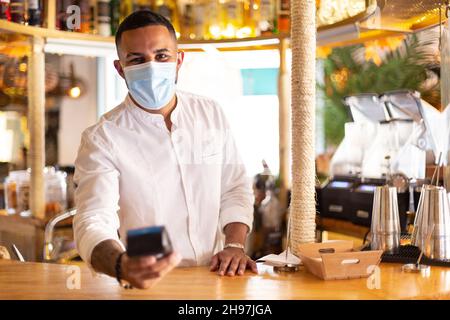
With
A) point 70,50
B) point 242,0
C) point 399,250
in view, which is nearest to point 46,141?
point 70,50

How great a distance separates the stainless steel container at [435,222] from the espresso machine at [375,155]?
0.70 meters

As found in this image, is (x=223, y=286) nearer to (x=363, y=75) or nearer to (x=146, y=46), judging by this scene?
(x=146, y=46)

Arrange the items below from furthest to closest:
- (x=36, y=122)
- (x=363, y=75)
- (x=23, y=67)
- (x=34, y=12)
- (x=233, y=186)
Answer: (x=363, y=75) → (x=23, y=67) → (x=36, y=122) → (x=34, y=12) → (x=233, y=186)

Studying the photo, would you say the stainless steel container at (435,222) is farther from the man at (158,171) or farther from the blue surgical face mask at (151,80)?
the blue surgical face mask at (151,80)

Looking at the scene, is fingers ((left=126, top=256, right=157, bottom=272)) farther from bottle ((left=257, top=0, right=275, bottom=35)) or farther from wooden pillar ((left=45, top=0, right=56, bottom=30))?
bottle ((left=257, top=0, right=275, bottom=35))

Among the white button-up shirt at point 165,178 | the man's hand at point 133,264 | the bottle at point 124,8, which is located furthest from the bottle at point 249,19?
the man's hand at point 133,264

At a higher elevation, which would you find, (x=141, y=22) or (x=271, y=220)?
(x=141, y=22)

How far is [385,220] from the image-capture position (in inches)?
53.2

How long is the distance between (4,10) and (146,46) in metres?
1.01

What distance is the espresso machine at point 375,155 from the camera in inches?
84.1

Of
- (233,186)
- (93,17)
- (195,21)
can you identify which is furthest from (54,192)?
(233,186)

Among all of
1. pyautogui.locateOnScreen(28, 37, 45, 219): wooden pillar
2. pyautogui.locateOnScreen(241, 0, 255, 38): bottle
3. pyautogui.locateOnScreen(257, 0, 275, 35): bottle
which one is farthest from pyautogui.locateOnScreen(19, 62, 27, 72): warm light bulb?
pyautogui.locateOnScreen(257, 0, 275, 35): bottle

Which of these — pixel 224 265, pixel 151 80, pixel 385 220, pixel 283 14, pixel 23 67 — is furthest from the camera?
pixel 283 14
